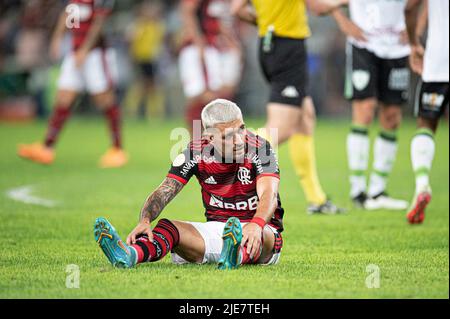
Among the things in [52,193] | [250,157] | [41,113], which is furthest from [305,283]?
[41,113]

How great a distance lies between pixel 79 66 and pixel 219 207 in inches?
283

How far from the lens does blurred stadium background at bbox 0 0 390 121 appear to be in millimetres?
24000

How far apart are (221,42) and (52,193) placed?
534cm

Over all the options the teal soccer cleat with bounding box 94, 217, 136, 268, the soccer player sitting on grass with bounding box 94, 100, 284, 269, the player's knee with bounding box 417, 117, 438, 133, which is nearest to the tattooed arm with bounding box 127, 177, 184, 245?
the soccer player sitting on grass with bounding box 94, 100, 284, 269

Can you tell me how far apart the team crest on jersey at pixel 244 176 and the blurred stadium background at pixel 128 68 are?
17920 mm

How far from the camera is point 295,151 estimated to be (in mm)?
9781

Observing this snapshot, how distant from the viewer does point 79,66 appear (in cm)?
1333

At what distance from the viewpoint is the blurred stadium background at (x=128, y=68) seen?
24000 millimetres

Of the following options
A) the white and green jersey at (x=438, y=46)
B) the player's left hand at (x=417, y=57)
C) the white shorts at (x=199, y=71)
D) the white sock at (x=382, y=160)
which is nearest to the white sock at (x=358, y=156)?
the white sock at (x=382, y=160)

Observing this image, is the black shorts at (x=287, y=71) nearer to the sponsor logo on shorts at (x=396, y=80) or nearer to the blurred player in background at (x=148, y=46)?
the sponsor logo on shorts at (x=396, y=80)

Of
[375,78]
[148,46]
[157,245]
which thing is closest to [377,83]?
[375,78]

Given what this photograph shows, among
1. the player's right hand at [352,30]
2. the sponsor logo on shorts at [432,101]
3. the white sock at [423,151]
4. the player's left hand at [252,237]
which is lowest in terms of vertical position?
the player's left hand at [252,237]

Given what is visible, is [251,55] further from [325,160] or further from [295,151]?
[295,151]

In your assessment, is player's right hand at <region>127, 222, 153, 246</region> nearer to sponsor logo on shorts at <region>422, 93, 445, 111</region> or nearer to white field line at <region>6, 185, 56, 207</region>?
sponsor logo on shorts at <region>422, 93, 445, 111</region>
